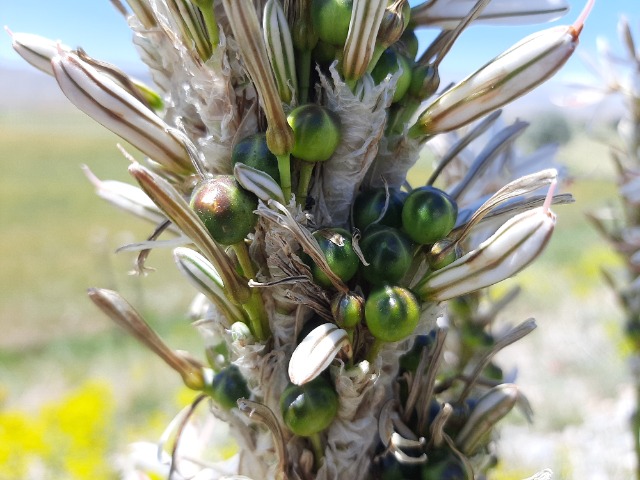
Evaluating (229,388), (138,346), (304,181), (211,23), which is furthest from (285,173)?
(138,346)

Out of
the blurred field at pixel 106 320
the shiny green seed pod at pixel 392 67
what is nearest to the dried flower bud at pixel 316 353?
the shiny green seed pod at pixel 392 67

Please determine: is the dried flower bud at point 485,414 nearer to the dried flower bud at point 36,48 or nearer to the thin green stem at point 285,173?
the thin green stem at point 285,173

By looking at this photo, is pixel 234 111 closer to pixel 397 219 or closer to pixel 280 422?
pixel 397 219

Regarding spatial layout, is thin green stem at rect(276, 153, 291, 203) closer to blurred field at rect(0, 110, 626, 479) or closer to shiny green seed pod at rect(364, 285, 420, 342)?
shiny green seed pod at rect(364, 285, 420, 342)

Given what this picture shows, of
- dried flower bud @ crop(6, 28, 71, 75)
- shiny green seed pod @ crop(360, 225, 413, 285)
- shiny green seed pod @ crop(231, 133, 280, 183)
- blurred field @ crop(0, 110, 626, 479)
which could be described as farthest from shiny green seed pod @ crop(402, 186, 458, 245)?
blurred field @ crop(0, 110, 626, 479)

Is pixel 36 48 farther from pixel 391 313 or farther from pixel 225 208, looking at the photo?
pixel 391 313
